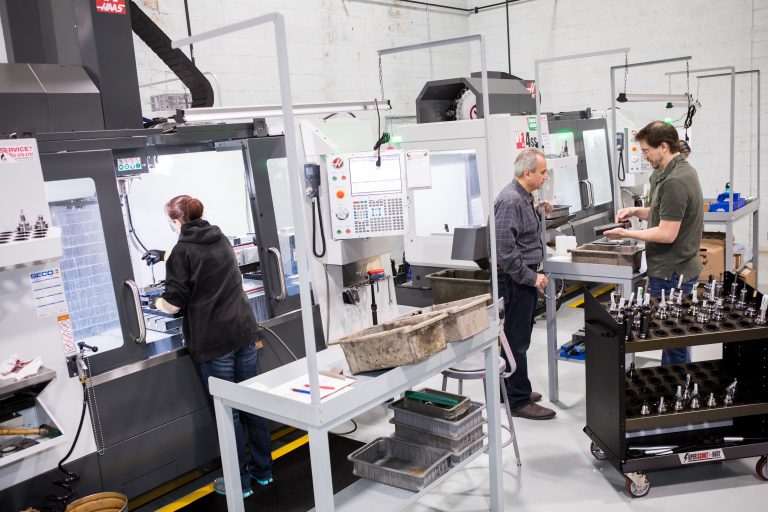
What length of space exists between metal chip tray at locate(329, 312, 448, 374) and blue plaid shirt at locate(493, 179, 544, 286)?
131cm

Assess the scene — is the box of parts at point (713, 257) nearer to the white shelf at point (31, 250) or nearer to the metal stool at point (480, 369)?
the metal stool at point (480, 369)

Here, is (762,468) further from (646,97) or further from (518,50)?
(518,50)

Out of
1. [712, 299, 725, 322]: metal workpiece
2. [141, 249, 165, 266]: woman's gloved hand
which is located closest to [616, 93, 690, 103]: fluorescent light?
[712, 299, 725, 322]: metal workpiece

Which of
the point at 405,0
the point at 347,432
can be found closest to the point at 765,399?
the point at 347,432

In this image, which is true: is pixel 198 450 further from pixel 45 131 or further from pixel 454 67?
pixel 454 67

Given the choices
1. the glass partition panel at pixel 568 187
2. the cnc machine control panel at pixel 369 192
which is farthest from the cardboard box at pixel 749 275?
the cnc machine control panel at pixel 369 192

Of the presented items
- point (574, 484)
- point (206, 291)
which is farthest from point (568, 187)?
point (206, 291)

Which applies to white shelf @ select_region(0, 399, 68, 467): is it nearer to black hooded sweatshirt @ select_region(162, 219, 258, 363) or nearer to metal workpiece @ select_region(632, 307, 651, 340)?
black hooded sweatshirt @ select_region(162, 219, 258, 363)

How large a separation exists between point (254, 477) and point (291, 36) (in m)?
4.54

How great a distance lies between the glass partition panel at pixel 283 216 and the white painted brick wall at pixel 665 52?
18.5 feet

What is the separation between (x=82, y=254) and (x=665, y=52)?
7.03 m

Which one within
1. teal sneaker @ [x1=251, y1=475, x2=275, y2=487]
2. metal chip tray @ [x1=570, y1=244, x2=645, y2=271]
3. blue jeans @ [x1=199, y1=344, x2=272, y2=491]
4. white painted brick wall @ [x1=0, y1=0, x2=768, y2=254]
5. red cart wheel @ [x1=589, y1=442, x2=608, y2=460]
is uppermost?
white painted brick wall @ [x1=0, y1=0, x2=768, y2=254]

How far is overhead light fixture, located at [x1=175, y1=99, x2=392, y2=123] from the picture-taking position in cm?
314

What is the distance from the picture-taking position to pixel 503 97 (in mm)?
5402
